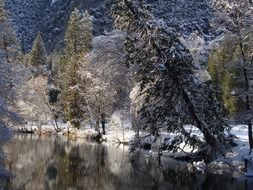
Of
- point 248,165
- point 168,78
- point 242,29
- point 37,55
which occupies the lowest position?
point 248,165

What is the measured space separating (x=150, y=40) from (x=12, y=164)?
11.6 m

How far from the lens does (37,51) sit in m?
90.7

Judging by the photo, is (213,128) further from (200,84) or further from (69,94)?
(69,94)

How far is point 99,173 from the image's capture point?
30594 millimetres

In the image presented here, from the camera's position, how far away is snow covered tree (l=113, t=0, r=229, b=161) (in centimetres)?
3094

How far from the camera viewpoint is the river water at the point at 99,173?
26.0 m

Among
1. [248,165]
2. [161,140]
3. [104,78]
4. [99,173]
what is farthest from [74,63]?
[248,165]

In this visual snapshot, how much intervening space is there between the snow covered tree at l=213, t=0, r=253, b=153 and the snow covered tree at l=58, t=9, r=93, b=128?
107 feet

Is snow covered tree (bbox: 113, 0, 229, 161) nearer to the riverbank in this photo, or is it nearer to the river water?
the riverbank

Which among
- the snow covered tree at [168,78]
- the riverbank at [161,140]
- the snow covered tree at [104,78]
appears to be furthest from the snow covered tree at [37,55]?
the snow covered tree at [168,78]

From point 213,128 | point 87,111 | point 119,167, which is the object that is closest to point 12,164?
point 119,167

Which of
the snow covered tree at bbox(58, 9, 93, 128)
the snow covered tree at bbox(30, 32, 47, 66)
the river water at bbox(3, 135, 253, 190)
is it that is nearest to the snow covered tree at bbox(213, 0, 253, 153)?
the river water at bbox(3, 135, 253, 190)

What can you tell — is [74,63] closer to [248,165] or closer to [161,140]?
[161,140]

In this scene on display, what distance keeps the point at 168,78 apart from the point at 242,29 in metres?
5.88
